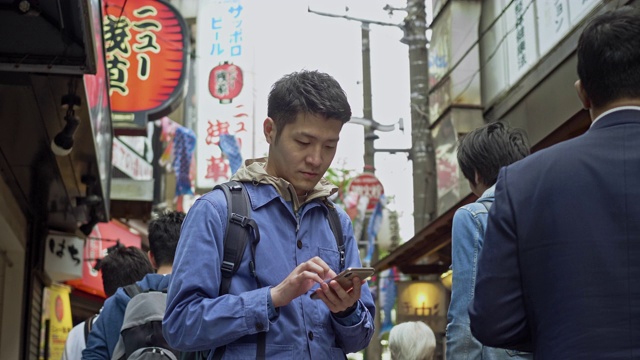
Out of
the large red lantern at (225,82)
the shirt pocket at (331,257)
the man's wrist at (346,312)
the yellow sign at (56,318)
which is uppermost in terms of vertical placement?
the large red lantern at (225,82)

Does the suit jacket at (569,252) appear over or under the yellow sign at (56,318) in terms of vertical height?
over

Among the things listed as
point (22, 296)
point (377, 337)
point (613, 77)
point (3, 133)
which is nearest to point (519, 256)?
point (613, 77)

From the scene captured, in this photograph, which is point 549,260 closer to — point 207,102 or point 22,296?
point 22,296

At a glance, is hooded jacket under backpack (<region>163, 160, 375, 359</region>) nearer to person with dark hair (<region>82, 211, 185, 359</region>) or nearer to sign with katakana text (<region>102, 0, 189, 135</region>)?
person with dark hair (<region>82, 211, 185, 359</region>)

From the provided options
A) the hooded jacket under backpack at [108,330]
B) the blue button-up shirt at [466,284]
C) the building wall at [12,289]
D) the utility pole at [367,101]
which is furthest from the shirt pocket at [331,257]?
the utility pole at [367,101]

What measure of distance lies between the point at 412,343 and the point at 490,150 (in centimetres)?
287

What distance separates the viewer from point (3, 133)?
9.57 metres

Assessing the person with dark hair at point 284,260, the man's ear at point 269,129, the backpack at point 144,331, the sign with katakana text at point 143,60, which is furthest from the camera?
the sign with katakana text at point 143,60

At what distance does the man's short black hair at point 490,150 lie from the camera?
4.38m

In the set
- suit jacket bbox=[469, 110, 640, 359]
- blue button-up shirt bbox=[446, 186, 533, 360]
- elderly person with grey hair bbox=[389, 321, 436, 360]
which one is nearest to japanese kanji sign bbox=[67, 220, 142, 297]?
elderly person with grey hair bbox=[389, 321, 436, 360]

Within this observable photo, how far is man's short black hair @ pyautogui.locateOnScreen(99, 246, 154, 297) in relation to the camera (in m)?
6.50

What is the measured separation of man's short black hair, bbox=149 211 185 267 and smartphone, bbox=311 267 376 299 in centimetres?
251

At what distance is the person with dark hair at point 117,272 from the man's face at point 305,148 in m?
3.05

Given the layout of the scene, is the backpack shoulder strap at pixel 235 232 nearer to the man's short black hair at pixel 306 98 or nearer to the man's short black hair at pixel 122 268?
the man's short black hair at pixel 306 98
